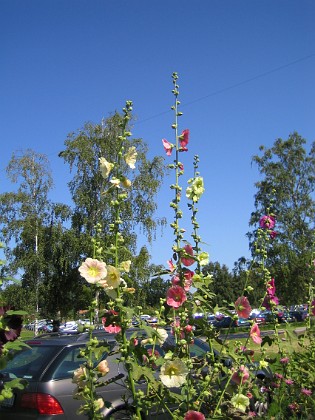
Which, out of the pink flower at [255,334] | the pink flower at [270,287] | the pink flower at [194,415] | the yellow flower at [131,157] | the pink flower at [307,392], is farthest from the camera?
the pink flower at [307,392]

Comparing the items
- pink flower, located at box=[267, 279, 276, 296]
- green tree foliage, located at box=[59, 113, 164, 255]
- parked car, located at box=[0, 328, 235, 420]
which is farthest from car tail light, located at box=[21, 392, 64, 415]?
green tree foliage, located at box=[59, 113, 164, 255]

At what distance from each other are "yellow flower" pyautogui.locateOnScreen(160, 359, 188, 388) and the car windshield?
2945mm

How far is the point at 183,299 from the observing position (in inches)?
86.0

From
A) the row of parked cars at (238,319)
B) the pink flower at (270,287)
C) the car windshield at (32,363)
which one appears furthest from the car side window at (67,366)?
the pink flower at (270,287)

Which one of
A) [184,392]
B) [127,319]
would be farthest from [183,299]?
[184,392]

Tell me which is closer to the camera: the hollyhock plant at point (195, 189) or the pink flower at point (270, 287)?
the hollyhock plant at point (195, 189)

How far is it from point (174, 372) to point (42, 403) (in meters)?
2.82

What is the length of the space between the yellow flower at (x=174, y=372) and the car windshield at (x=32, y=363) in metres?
2.95

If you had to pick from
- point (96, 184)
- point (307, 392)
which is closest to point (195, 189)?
point (307, 392)

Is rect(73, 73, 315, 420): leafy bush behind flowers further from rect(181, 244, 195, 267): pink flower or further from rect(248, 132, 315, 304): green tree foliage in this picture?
rect(248, 132, 315, 304): green tree foliage

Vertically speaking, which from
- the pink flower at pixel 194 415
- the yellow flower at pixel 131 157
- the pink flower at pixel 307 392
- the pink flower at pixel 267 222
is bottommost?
the pink flower at pixel 307 392

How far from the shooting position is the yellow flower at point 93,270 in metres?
2.05

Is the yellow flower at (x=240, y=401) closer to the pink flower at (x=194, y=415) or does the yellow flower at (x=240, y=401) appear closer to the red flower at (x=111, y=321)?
the pink flower at (x=194, y=415)

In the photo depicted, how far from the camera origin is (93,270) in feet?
6.82
